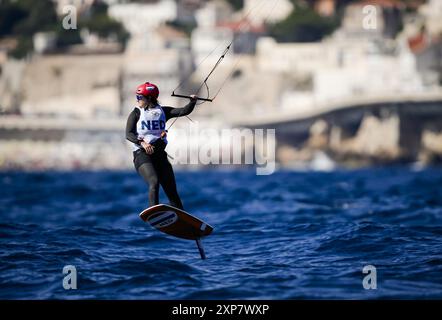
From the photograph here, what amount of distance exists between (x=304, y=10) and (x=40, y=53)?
121ft

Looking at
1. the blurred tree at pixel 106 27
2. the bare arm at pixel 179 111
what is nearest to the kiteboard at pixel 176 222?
the bare arm at pixel 179 111

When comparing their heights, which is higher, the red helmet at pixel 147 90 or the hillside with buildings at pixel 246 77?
the hillside with buildings at pixel 246 77

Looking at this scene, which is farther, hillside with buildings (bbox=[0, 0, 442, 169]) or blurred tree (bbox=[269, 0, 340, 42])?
blurred tree (bbox=[269, 0, 340, 42])

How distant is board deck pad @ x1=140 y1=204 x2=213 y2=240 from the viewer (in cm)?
1700

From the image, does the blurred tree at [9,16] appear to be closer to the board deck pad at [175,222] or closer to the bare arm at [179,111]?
the bare arm at [179,111]

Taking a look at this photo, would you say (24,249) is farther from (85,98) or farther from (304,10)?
(304,10)

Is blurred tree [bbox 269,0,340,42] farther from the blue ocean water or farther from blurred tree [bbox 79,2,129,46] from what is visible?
the blue ocean water

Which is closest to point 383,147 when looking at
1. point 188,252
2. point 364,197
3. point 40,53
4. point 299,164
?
point 299,164

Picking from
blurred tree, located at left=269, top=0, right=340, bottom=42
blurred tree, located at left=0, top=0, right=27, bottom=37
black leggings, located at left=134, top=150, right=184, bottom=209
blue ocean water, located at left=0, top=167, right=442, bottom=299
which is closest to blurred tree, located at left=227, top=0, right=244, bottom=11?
blurred tree, located at left=269, top=0, right=340, bottom=42

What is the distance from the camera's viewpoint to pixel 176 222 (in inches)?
683

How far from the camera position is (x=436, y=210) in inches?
1057

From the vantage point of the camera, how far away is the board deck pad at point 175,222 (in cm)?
1700

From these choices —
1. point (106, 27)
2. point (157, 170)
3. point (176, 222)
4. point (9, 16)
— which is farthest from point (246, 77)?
point (176, 222)

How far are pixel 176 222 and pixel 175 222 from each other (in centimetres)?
2
